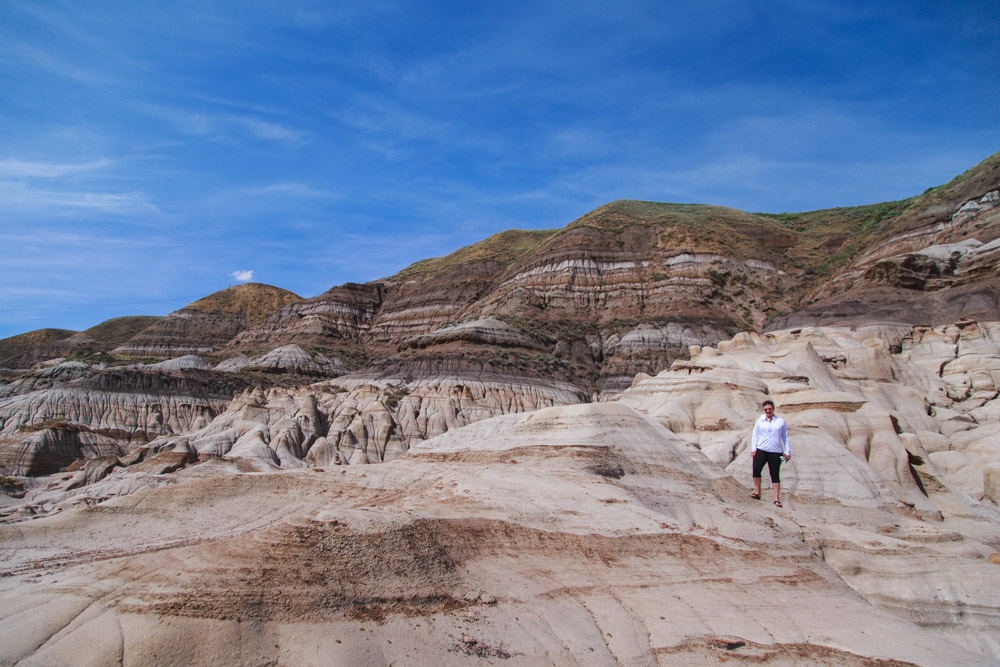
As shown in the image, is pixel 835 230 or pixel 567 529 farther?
pixel 835 230

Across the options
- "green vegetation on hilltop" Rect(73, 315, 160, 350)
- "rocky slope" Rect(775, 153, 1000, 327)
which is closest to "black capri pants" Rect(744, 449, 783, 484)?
"rocky slope" Rect(775, 153, 1000, 327)

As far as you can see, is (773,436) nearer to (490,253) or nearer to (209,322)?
(490,253)

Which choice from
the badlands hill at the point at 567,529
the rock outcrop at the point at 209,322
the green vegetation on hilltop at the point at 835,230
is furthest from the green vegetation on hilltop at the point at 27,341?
the green vegetation on hilltop at the point at 835,230

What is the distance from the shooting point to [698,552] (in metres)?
11.9

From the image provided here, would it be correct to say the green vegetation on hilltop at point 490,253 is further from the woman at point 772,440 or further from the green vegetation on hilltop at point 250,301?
the woman at point 772,440

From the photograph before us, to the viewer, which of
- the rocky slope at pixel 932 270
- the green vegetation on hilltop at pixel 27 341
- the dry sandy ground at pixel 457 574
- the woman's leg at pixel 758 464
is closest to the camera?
the dry sandy ground at pixel 457 574

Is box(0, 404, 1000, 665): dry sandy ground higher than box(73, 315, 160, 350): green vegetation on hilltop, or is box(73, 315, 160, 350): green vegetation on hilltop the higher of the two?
box(73, 315, 160, 350): green vegetation on hilltop

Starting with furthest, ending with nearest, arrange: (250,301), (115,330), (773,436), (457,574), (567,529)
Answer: (115,330) < (250,301) < (773,436) < (567,529) < (457,574)

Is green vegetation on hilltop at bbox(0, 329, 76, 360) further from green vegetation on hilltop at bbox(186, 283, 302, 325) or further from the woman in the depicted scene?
the woman

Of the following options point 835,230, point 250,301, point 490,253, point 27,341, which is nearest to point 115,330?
point 27,341

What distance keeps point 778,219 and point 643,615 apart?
124 meters

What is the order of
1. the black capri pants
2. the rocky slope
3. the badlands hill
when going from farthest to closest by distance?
the rocky slope < the black capri pants < the badlands hill

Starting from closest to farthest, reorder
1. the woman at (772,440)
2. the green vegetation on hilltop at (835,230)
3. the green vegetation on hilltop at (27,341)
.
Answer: the woman at (772,440)
the green vegetation on hilltop at (835,230)
the green vegetation on hilltop at (27,341)

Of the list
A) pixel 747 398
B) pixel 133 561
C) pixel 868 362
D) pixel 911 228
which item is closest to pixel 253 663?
pixel 133 561
